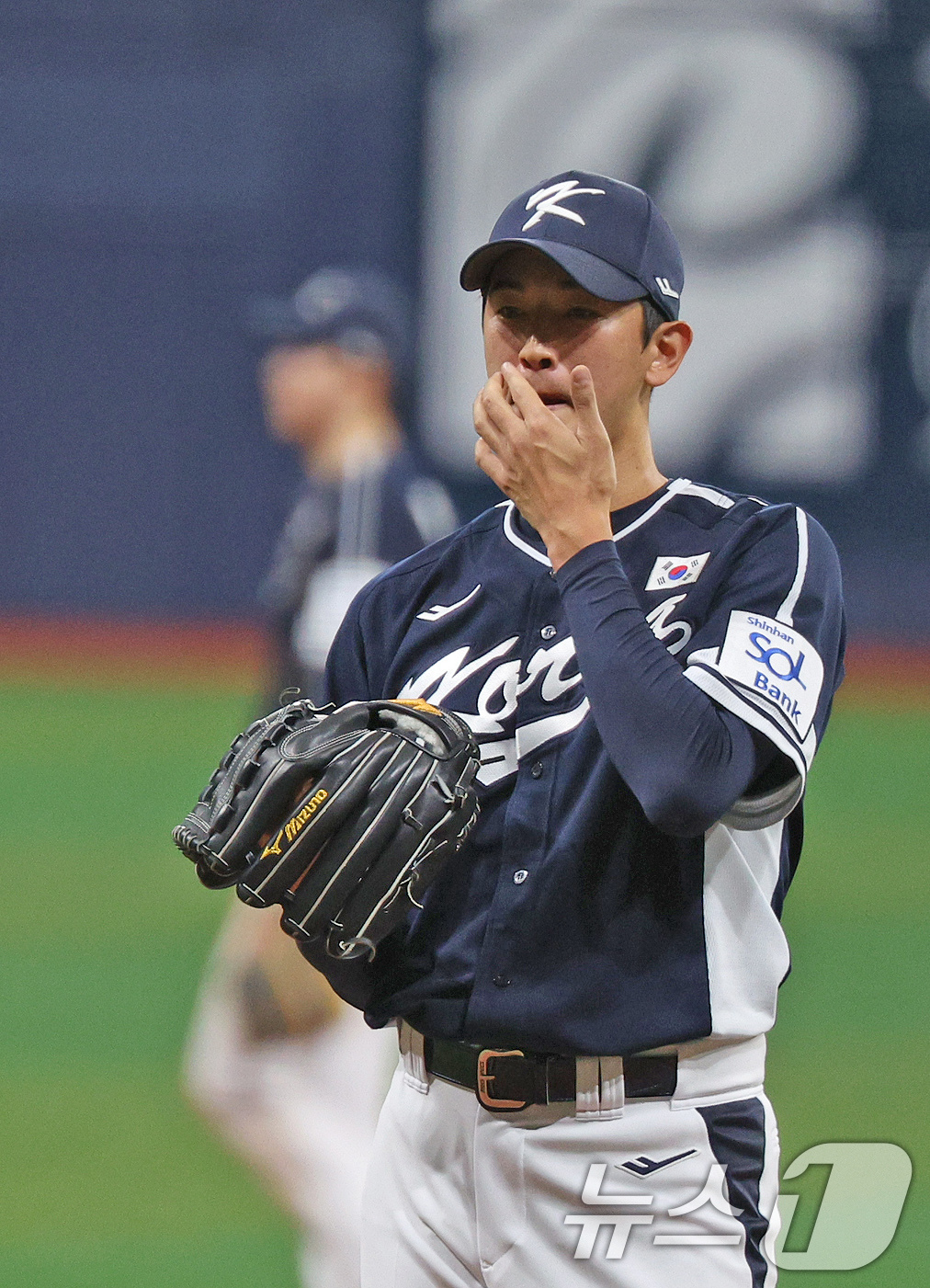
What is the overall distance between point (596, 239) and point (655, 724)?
440 millimetres

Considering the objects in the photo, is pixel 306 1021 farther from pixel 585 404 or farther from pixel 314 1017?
pixel 585 404

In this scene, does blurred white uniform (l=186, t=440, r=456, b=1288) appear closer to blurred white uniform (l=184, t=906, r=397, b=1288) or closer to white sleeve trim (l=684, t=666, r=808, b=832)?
blurred white uniform (l=184, t=906, r=397, b=1288)

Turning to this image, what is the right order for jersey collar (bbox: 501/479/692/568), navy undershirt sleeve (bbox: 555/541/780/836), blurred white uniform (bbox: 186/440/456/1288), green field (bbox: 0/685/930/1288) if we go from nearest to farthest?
navy undershirt sleeve (bbox: 555/541/780/836), jersey collar (bbox: 501/479/692/568), green field (bbox: 0/685/930/1288), blurred white uniform (bbox: 186/440/456/1288)

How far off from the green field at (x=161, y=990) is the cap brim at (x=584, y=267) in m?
1.16

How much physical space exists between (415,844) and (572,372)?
16.2 inches

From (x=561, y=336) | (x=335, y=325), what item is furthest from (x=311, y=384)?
(x=561, y=336)

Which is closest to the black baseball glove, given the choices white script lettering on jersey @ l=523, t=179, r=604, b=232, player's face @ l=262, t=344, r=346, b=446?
white script lettering on jersey @ l=523, t=179, r=604, b=232

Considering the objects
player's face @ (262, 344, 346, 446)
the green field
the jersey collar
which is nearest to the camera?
the jersey collar

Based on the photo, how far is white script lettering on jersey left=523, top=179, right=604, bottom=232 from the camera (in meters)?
1.41

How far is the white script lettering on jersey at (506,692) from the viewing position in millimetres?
1405

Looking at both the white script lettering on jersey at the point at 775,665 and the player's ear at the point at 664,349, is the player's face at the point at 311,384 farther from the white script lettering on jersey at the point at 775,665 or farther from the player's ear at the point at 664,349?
the white script lettering on jersey at the point at 775,665

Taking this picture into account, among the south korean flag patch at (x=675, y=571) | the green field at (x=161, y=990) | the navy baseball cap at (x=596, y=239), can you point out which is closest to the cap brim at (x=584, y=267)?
the navy baseball cap at (x=596, y=239)

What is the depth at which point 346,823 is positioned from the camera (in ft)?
4.39

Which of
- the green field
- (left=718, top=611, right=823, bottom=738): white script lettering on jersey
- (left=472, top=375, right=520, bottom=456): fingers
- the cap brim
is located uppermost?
the cap brim
